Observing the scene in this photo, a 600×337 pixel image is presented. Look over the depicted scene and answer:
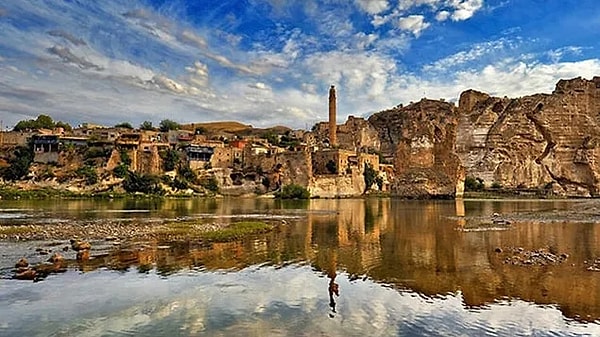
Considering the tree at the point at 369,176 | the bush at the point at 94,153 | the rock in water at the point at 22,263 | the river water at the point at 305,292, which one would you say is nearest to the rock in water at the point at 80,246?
the river water at the point at 305,292

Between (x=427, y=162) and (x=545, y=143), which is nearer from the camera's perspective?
(x=427, y=162)

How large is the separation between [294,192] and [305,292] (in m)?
Result: 58.0

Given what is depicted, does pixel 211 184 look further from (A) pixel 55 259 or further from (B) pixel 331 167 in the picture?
(A) pixel 55 259

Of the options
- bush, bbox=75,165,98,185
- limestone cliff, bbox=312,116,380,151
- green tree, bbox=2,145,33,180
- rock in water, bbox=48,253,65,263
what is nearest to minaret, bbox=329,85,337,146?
limestone cliff, bbox=312,116,380,151

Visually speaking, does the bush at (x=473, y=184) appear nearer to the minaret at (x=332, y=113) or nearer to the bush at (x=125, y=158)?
the minaret at (x=332, y=113)

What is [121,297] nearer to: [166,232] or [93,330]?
[93,330]

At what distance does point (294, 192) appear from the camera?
231 feet

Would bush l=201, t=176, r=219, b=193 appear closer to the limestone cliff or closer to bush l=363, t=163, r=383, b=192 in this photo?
bush l=363, t=163, r=383, b=192

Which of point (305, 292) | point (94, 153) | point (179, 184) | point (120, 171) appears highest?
point (94, 153)

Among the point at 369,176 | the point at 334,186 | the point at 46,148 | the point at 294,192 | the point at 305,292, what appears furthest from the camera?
the point at 369,176

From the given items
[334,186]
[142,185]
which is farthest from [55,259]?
[334,186]

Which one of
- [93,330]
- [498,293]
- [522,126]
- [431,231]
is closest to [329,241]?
[431,231]

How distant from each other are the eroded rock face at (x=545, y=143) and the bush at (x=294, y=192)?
3859cm

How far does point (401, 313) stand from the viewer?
10.5m
